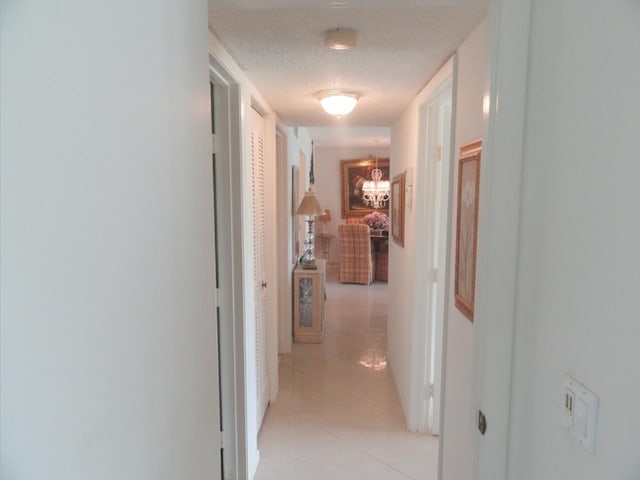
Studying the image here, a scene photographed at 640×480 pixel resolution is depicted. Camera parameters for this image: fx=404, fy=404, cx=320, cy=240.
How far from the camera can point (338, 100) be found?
245 cm

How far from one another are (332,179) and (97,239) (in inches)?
338

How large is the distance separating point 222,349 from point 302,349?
215cm

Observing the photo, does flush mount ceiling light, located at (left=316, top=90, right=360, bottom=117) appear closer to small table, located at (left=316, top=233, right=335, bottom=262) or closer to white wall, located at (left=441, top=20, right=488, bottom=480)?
white wall, located at (left=441, top=20, right=488, bottom=480)

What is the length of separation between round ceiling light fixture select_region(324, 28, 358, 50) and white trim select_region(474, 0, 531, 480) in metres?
0.55

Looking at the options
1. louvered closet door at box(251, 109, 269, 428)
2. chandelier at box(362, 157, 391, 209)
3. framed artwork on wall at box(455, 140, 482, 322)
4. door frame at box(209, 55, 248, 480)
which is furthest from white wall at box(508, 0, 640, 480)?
chandelier at box(362, 157, 391, 209)

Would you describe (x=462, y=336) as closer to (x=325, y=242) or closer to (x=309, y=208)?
(x=309, y=208)

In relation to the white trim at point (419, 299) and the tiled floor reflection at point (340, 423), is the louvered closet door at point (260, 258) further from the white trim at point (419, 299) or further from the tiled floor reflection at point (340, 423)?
the white trim at point (419, 299)

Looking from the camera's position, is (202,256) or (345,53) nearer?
(202,256)

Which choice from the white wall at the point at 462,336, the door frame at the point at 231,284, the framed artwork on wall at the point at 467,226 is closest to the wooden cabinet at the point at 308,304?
the door frame at the point at 231,284

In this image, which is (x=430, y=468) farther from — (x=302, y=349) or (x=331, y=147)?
(x=331, y=147)

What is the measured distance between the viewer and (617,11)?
0.72 metres

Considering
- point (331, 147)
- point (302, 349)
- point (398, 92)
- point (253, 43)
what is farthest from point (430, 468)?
point (331, 147)

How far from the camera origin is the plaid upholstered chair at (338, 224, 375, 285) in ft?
23.0

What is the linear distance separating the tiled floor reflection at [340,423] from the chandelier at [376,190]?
4.61 meters
